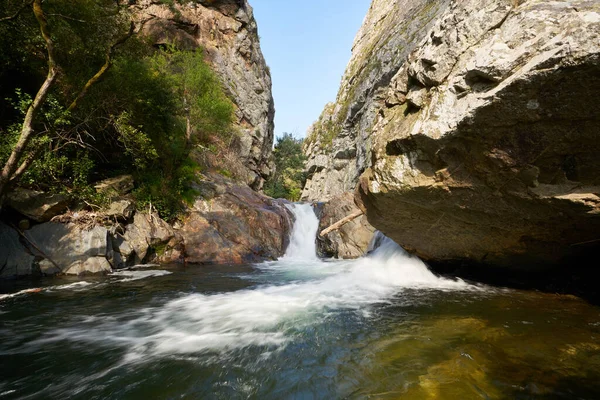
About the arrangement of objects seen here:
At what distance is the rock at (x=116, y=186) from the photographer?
10109 millimetres

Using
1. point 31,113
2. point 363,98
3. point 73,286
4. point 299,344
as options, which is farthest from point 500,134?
point 363,98

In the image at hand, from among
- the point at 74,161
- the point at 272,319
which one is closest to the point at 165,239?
the point at 74,161

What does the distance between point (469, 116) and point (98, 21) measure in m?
12.9

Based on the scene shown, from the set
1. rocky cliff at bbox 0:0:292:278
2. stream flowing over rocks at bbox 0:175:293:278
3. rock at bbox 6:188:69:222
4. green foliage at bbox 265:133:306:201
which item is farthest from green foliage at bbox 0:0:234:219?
green foliage at bbox 265:133:306:201

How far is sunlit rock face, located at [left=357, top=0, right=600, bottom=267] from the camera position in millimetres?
3359

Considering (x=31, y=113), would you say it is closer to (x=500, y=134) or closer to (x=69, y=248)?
(x=69, y=248)

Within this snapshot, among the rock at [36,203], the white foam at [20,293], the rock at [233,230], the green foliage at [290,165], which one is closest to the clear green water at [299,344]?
the white foam at [20,293]

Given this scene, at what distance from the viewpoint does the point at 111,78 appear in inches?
400

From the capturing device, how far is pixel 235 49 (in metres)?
35.1

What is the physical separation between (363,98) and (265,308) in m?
34.1

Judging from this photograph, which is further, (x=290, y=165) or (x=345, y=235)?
(x=290, y=165)

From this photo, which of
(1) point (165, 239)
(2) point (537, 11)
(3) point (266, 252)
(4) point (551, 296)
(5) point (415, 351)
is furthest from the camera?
(3) point (266, 252)

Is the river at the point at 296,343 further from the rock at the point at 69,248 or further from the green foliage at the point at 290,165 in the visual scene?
the green foliage at the point at 290,165

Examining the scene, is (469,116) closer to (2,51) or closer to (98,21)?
(2,51)
